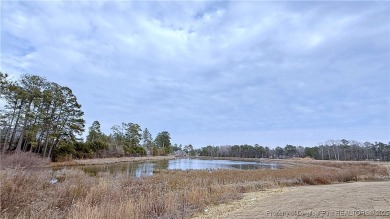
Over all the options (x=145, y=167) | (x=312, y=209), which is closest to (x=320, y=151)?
(x=145, y=167)

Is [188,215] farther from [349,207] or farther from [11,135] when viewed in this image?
[11,135]

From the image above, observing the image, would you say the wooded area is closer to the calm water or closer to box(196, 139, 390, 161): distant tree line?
the calm water

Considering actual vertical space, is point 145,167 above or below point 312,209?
below

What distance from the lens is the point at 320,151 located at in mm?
107188

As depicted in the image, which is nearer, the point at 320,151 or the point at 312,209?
the point at 312,209

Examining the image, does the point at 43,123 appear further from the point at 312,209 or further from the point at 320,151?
the point at 320,151

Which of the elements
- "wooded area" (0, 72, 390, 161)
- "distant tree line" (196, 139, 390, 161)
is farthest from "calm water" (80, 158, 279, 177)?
"distant tree line" (196, 139, 390, 161)

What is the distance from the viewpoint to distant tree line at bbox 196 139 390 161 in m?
94.1

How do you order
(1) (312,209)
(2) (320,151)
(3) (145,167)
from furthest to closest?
(2) (320,151)
(3) (145,167)
(1) (312,209)

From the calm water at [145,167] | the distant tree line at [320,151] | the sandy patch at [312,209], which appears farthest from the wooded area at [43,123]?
the distant tree line at [320,151]

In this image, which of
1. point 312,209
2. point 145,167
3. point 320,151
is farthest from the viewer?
point 320,151

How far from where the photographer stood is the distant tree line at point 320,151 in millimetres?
94062

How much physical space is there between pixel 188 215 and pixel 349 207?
477 centimetres

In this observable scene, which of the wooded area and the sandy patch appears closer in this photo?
the sandy patch
